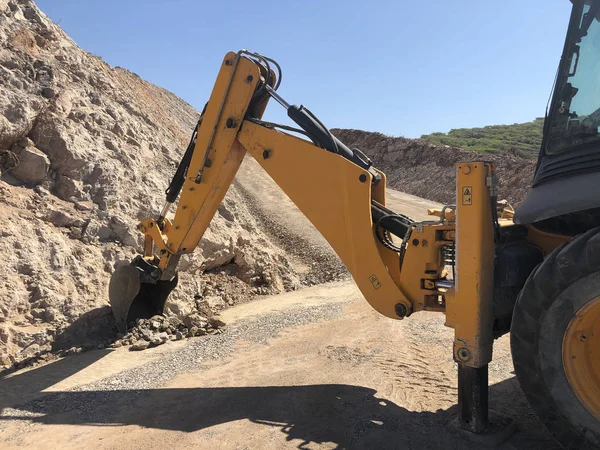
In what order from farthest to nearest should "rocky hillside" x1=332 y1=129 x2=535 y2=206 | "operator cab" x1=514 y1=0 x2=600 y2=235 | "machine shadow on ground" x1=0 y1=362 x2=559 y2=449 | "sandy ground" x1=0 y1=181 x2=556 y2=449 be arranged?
"rocky hillside" x1=332 y1=129 x2=535 y2=206, "sandy ground" x1=0 y1=181 x2=556 y2=449, "machine shadow on ground" x1=0 y1=362 x2=559 y2=449, "operator cab" x1=514 y1=0 x2=600 y2=235

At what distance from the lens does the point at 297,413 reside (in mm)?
4164

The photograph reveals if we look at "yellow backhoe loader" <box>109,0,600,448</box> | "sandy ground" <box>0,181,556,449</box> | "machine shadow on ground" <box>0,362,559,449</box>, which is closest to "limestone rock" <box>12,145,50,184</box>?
"sandy ground" <box>0,181,556,449</box>

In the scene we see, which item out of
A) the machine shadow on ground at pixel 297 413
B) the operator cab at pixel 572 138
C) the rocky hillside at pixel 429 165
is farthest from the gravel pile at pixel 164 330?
the rocky hillside at pixel 429 165

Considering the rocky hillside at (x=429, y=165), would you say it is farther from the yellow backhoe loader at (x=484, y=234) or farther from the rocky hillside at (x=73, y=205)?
the yellow backhoe loader at (x=484, y=234)

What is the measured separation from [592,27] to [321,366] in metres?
3.73

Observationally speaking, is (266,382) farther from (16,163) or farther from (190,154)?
(16,163)

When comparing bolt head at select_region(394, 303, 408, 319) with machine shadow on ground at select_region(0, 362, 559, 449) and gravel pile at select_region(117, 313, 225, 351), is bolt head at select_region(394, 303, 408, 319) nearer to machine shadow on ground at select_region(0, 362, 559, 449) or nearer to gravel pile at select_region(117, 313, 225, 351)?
machine shadow on ground at select_region(0, 362, 559, 449)

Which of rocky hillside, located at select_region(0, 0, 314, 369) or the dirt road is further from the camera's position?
rocky hillside, located at select_region(0, 0, 314, 369)

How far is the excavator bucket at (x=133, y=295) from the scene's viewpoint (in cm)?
625

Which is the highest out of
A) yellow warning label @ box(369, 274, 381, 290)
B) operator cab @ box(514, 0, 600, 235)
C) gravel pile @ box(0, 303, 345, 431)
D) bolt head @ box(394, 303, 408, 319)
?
operator cab @ box(514, 0, 600, 235)

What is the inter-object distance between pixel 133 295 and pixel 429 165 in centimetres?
2341

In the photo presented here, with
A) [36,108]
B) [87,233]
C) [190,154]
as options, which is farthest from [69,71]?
[190,154]

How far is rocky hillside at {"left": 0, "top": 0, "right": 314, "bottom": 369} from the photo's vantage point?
632cm

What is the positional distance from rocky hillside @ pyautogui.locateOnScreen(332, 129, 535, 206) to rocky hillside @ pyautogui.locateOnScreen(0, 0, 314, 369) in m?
14.7
